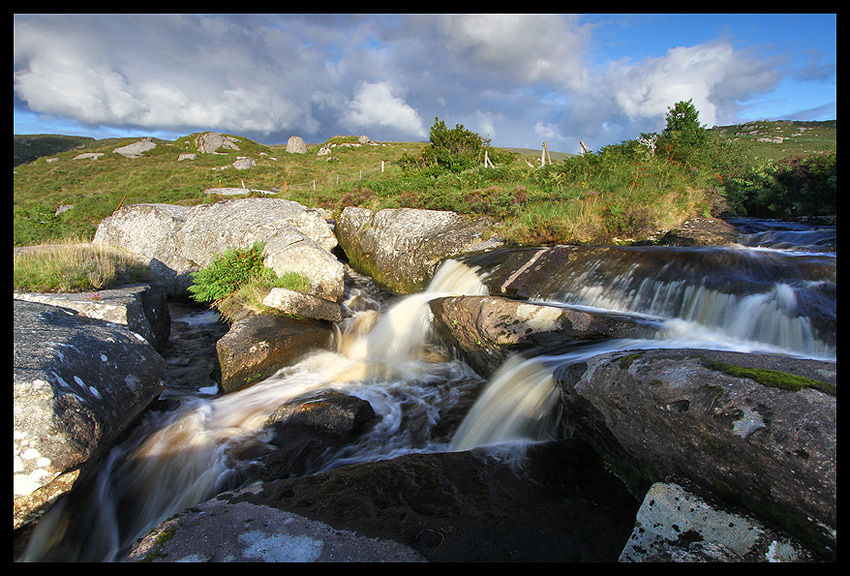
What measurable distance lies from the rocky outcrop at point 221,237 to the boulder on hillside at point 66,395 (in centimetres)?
410

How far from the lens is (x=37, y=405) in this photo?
318 cm

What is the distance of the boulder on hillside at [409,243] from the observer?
9.92 meters

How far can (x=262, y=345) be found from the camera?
6.51 metres

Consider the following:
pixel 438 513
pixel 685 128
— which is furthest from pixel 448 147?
pixel 438 513

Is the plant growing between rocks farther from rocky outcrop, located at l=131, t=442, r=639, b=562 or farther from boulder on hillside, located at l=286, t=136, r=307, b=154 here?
boulder on hillside, located at l=286, t=136, r=307, b=154

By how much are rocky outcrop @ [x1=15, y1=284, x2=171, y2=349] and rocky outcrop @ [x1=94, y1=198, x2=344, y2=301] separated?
2.45m

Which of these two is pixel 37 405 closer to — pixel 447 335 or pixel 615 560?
pixel 615 560

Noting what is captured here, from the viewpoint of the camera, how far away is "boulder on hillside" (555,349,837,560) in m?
2.00

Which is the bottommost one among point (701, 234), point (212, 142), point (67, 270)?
point (67, 270)

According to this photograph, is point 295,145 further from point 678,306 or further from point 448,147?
point 678,306

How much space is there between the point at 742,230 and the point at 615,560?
37.2 ft

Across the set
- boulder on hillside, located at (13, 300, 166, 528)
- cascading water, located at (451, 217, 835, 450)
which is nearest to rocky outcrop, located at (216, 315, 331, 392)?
boulder on hillside, located at (13, 300, 166, 528)

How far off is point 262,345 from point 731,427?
628 cm
